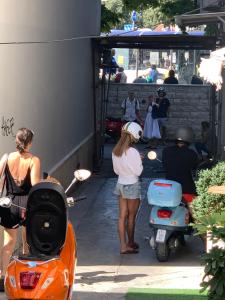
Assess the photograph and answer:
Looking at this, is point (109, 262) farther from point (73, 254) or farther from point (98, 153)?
point (98, 153)

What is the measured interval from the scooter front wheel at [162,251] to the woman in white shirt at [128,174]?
1.71ft

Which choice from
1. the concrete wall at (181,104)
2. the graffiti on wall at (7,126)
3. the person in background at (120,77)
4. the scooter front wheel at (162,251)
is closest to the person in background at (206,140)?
the concrete wall at (181,104)

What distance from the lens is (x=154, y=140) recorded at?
67.7 ft

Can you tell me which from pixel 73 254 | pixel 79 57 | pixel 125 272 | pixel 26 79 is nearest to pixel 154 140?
pixel 79 57

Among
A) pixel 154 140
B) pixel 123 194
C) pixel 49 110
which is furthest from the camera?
pixel 154 140

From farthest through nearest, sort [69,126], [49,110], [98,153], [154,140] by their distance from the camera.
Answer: [154,140] < [98,153] < [69,126] < [49,110]

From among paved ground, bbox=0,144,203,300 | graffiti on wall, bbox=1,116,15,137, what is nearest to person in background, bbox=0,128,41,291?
paved ground, bbox=0,144,203,300

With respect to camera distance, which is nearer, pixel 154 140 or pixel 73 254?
pixel 73 254

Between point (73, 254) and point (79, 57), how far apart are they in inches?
357

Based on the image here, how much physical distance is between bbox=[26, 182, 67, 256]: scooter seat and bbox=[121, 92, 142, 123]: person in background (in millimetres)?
15168

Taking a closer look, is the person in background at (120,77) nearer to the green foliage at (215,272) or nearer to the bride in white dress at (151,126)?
the bride in white dress at (151,126)

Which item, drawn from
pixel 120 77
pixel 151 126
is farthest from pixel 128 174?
pixel 120 77

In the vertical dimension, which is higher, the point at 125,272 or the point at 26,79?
the point at 26,79

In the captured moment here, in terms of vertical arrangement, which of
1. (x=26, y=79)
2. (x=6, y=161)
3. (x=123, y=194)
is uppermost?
(x=26, y=79)
